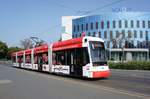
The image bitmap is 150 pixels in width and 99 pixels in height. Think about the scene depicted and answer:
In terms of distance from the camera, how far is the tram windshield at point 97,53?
2038 cm

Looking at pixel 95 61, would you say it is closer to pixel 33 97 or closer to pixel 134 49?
pixel 33 97

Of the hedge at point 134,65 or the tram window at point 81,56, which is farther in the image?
the hedge at point 134,65

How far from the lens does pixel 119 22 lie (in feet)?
286

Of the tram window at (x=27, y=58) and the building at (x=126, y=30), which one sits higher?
the building at (x=126, y=30)

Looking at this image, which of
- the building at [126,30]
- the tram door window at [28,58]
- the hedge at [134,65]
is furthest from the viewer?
the building at [126,30]

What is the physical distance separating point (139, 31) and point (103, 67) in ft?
228

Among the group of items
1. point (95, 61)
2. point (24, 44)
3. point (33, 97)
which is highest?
point (24, 44)

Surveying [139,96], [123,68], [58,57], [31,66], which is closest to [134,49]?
[123,68]

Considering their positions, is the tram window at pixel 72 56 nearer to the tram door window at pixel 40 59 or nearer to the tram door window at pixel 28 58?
the tram door window at pixel 40 59

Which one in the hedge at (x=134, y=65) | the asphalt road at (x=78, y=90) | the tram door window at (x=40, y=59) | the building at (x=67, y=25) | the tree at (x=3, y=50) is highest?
the building at (x=67, y=25)

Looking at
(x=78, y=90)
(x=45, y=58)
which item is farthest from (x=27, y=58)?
(x=78, y=90)

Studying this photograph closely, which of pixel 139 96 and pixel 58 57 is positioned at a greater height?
pixel 58 57

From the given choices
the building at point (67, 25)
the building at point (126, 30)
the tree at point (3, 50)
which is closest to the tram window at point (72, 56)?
the building at point (126, 30)

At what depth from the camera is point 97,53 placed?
20734mm
